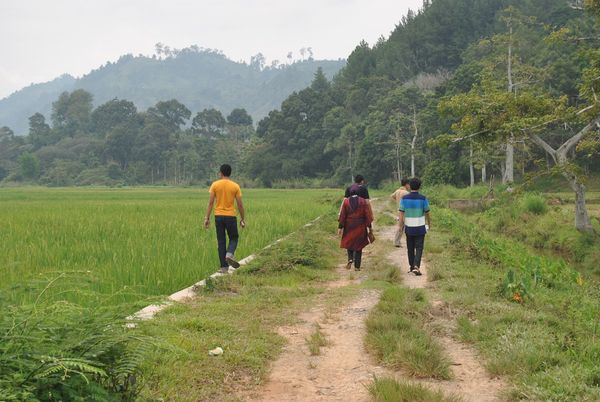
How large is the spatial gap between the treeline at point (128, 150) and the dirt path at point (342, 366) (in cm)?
7355

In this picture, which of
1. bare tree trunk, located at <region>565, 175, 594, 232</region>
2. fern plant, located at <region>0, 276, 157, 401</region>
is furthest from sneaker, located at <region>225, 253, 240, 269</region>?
bare tree trunk, located at <region>565, 175, 594, 232</region>

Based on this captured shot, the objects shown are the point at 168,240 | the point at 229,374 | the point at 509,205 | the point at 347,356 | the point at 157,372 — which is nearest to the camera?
the point at 157,372

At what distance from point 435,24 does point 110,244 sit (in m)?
67.8

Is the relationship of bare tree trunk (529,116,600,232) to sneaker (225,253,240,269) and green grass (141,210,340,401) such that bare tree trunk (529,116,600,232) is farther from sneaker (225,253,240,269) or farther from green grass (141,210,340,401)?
sneaker (225,253,240,269)

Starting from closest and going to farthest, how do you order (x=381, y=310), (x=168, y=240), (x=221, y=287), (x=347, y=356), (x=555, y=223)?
1. (x=347, y=356)
2. (x=381, y=310)
3. (x=221, y=287)
4. (x=168, y=240)
5. (x=555, y=223)

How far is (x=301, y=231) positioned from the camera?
13.0 meters

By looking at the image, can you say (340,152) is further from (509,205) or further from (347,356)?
(347,356)

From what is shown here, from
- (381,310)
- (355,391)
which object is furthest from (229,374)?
(381,310)

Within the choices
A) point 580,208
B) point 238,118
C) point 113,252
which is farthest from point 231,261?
point 238,118

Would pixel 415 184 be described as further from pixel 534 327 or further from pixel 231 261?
pixel 534 327

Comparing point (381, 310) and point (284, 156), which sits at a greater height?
point (284, 156)

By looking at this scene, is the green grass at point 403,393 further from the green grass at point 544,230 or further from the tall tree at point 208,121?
the tall tree at point 208,121

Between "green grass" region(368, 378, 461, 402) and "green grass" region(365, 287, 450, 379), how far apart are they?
45 centimetres

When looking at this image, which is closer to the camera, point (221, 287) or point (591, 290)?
point (221, 287)
